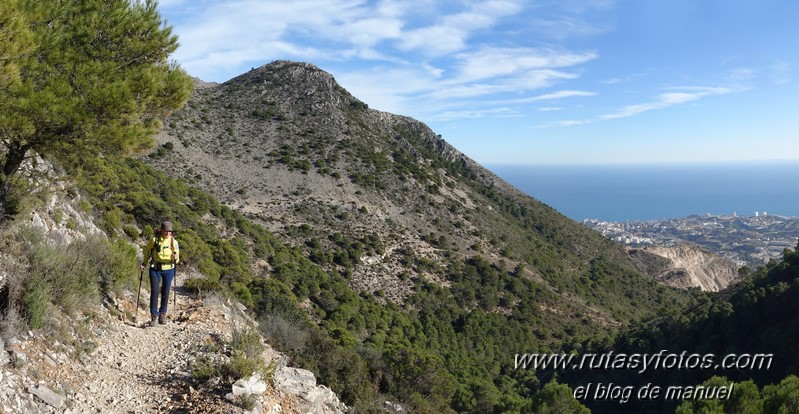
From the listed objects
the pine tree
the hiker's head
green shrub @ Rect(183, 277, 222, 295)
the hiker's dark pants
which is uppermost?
the pine tree

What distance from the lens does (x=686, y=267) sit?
66875 mm

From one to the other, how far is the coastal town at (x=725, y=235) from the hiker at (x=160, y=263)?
102757mm

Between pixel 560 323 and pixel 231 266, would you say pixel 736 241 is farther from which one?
pixel 231 266

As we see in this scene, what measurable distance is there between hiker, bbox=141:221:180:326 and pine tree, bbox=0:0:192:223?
137 cm

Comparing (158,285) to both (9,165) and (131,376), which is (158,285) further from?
(9,165)

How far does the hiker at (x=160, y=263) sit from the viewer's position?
6578 millimetres

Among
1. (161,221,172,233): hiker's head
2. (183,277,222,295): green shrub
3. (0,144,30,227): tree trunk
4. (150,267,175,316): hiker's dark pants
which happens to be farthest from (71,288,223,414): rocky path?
(0,144,30,227): tree trunk

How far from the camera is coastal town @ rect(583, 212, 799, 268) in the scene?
3754 inches

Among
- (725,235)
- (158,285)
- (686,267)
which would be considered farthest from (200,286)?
(725,235)

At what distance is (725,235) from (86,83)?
464 feet

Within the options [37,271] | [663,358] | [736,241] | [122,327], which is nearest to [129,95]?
[37,271]

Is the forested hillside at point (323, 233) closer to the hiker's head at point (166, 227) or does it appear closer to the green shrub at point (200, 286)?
the green shrub at point (200, 286)

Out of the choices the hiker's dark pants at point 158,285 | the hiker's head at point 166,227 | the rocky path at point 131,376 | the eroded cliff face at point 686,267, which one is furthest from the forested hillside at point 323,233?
the eroded cliff face at point 686,267

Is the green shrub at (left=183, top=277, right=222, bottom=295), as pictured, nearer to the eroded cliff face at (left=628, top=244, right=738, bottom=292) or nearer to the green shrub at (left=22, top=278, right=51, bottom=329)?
the green shrub at (left=22, top=278, right=51, bottom=329)
